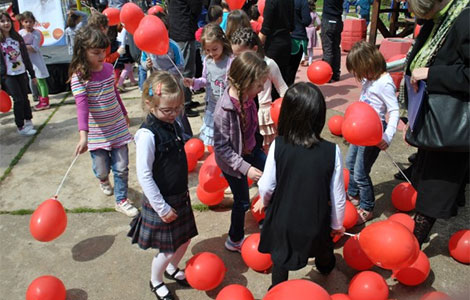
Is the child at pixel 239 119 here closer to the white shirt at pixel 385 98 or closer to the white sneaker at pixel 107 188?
the white shirt at pixel 385 98

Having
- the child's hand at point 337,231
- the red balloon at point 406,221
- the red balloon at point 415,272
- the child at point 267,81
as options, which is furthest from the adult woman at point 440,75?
the child at point 267,81

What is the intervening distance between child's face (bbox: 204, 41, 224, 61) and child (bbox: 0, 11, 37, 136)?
10.9 ft

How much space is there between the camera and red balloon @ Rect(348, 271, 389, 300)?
2488 millimetres

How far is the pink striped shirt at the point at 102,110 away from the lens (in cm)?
345

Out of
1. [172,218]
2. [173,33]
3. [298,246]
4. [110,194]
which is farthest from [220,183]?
[173,33]

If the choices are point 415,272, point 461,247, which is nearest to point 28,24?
point 415,272

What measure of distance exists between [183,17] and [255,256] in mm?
4233

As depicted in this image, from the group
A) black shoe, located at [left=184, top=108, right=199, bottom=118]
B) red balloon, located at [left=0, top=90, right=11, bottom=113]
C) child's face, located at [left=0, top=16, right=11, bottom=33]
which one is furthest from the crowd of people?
child's face, located at [left=0, top=16, right=11, bottom=33]

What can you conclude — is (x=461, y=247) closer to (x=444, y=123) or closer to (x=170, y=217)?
(x=444, y=123)

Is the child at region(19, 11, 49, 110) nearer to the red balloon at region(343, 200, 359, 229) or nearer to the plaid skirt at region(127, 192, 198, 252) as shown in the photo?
the plaid skirt at region(127, 192, 198, 252)

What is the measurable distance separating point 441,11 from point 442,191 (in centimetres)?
117

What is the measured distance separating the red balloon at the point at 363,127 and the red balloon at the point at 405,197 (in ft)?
2.92

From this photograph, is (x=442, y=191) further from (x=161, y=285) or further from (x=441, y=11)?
(x=161, y=285)

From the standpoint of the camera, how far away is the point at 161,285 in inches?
109
